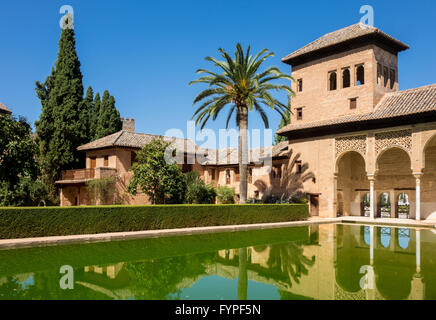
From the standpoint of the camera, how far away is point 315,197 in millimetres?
27484

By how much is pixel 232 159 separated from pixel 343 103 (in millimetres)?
10817

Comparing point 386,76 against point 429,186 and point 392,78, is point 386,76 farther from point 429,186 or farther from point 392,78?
point 429,186

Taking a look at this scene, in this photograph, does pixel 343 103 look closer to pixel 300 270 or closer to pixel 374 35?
pixel 374 35

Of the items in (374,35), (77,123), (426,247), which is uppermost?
(374,35)

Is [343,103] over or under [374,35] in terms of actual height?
under

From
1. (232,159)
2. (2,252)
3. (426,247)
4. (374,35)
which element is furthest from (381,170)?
(2,252)

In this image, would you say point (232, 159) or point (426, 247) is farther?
point (232, 159)

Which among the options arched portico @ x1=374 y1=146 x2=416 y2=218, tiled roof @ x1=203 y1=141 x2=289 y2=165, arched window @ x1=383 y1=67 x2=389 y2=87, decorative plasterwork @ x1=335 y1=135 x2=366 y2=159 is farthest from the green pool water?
tiled roof @ x1=203 y1=141 x2=289 y2=165

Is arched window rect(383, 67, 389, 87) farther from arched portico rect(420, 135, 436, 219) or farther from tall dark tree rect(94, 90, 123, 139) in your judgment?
tall dark tree rect(94, 90, 123, 139)

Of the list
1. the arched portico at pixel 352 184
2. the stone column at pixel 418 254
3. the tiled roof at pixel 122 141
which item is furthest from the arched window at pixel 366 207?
the tiled roof at pixel 122 141

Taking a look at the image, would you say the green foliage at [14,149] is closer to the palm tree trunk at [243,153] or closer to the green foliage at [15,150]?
the green foliage at [15,150]

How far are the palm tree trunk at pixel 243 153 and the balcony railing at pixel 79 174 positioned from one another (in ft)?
34.3

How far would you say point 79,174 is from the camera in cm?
2659
